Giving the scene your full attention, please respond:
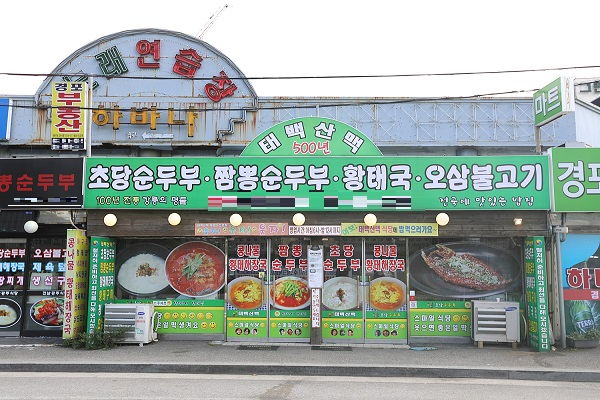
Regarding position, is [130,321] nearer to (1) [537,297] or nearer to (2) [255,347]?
(2) [255,347]

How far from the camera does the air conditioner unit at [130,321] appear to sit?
12055 mm

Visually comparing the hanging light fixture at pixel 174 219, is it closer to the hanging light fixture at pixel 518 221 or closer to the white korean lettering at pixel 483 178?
the white korean lettering at pixel 483 178

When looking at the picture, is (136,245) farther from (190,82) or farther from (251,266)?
(190,82)

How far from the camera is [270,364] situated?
1019 cm

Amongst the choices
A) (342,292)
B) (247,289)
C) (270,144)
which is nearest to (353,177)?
(270,144)

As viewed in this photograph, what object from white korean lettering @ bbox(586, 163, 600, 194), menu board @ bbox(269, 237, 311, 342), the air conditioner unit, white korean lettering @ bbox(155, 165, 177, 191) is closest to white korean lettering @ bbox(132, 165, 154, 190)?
white korean lettering @ bbox(155, 165, 177, 191)

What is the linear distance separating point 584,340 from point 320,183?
A: 22.5 ft

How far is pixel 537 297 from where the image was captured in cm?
1172

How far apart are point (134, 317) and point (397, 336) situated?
20.0 ft

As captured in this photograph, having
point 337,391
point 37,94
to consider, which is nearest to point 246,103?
point 37,94

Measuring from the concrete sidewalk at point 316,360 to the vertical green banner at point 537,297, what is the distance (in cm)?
33

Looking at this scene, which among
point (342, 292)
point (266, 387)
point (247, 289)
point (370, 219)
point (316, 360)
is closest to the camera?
point (266, 387)

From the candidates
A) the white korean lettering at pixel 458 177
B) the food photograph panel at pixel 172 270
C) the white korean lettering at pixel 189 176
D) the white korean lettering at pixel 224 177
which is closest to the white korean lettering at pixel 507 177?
the white korean lettering at pixel 458 177

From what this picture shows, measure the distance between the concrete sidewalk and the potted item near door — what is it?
0.19m
